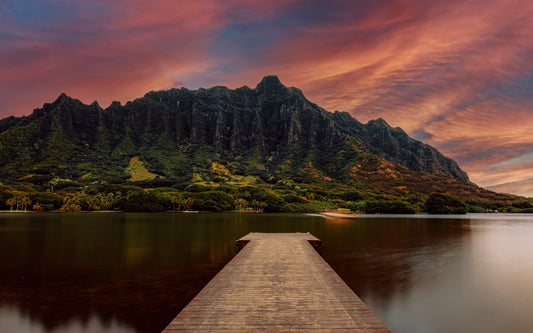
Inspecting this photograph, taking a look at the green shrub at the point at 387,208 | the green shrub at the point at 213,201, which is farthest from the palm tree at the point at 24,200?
the green shrub at the point at 387,208

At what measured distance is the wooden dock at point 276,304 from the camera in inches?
355

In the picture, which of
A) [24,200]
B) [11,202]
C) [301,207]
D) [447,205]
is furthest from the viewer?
[301,207]

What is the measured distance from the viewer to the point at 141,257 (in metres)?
27.3

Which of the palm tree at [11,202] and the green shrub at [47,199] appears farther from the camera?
the green shrub at [47,199]

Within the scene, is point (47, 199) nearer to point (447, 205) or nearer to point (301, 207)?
point (301, 207)

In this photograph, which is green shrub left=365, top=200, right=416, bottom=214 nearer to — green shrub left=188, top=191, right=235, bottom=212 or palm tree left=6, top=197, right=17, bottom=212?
green shrub left=188, top=191, right=235, bottom=212

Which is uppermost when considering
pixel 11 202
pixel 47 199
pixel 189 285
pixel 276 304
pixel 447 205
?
pixel 47 199

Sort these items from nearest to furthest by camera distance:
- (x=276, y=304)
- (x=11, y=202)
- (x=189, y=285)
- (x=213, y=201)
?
(x=276, y=304)
(x=189, y=285)
(x=11, y=202)
(x=213, y=201)

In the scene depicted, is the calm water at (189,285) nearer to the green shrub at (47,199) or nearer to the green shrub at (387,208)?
the green shrub at (387,208)

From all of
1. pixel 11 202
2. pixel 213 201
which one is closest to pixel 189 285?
pixel 213 201

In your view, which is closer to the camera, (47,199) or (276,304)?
(276,304)

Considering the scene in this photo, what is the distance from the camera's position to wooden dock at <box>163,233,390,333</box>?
902cm

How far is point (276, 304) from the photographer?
11.1m

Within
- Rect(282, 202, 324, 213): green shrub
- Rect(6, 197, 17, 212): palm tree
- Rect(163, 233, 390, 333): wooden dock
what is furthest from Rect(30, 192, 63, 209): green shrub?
Rect(163, 233, 390, 333): wooden dock
